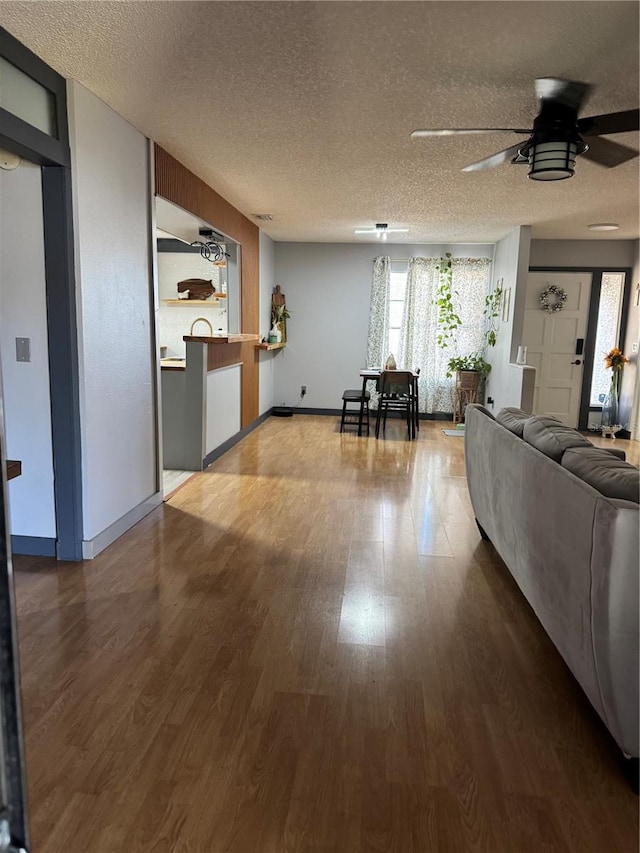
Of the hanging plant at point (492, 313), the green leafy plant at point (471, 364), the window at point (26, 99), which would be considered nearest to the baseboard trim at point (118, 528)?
the window at point (26, 99)

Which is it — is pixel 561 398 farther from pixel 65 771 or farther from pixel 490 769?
pixel 65 771

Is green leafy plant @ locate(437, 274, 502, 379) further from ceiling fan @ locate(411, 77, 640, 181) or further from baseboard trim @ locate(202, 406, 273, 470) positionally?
ceiling fan @ locate(411, 77, 640, 181)

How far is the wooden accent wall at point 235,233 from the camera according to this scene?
3.92 m

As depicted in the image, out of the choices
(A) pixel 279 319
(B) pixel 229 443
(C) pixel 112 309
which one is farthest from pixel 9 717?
(A) pixel 279 319

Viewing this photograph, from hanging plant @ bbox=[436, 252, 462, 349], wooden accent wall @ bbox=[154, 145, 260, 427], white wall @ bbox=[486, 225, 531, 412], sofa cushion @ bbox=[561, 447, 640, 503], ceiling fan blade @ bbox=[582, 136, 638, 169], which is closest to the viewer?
sofa cushion @ bbox=[561, 447, 640, 503]

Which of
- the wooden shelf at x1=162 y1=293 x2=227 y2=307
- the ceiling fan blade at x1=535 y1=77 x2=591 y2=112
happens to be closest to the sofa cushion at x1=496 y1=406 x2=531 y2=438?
the ceiling fan blade at x1=535 y1=77 x2=591 y2=112

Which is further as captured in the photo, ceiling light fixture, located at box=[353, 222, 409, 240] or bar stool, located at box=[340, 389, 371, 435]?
bar stool, located at box=[340, 389, 371, 435]

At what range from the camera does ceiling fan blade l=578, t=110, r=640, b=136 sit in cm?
236

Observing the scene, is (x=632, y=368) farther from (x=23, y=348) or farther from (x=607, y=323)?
(x=23, y=348)

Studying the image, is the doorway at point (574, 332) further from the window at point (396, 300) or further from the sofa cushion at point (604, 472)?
the sofa cushion at point (604, 472)

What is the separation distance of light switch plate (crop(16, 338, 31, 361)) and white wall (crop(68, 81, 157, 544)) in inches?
10.4

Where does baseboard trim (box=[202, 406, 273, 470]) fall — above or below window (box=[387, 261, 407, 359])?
below

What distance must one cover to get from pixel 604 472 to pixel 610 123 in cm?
161

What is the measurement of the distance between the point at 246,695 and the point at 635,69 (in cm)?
292
